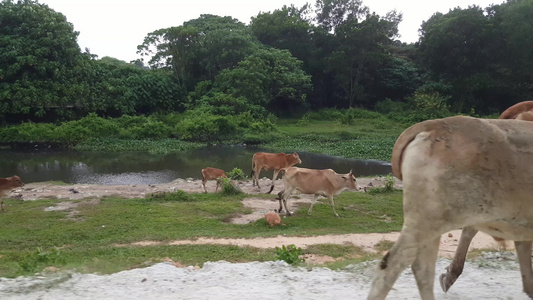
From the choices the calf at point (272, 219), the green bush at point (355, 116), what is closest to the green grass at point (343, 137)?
the green bush at point (355, 116)

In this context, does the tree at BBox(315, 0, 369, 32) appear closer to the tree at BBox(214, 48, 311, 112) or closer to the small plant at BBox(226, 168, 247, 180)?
the tree at BBox(214, 48, 311, 112)

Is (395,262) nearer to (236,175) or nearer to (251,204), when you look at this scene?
(251,204)

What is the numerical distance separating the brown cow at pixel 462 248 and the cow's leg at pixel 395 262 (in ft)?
4.06

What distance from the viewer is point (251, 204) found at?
1417 cm

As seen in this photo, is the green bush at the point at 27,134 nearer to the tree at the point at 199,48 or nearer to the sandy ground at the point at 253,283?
the tree at the point at 199,48

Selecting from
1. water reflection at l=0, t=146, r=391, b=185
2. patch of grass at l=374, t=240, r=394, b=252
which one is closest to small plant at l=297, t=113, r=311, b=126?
water reflection at l=0, t=146, r=391, b=185

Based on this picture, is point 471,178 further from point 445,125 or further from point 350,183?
point 350,183

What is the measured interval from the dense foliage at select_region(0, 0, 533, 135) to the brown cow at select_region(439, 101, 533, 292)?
97.0 feet

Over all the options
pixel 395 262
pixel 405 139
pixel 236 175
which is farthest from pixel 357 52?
pixel 395 262

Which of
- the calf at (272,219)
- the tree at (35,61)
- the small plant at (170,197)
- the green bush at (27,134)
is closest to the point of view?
the calf at (272,219)

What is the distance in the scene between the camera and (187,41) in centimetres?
4238

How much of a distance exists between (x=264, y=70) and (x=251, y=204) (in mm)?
27115

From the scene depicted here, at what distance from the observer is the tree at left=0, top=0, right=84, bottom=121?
1216 inches

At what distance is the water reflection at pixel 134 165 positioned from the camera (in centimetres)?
2216
